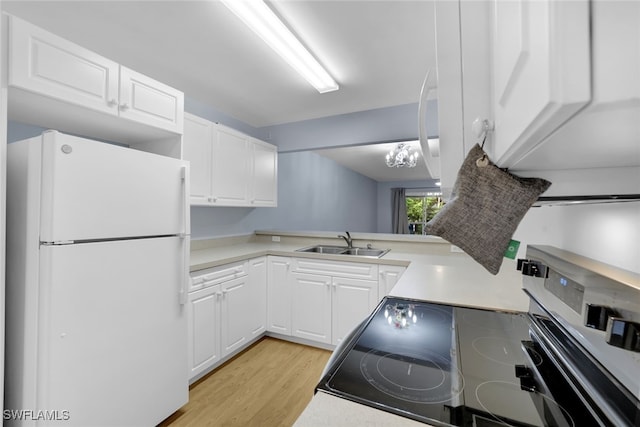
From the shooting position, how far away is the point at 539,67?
239 millimetres

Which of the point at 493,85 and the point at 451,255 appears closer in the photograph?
the point at 493,85

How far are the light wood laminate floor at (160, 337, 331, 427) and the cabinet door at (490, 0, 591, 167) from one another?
6.42ft

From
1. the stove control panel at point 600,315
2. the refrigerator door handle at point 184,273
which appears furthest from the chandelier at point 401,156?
the stove control panel at point 600,315

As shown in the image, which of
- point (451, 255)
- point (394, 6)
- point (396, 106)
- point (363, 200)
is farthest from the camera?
point (363, 200)

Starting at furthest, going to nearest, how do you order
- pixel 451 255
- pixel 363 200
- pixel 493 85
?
pixel 363 200
pixel 451 255
pixel 493 85

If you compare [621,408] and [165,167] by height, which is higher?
[165,167]

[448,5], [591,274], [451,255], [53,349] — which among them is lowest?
[53,349]

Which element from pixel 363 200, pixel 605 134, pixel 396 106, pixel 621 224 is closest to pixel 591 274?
pixel 621 224

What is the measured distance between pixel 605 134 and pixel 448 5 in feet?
1.21

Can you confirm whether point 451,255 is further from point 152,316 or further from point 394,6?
point 152,316

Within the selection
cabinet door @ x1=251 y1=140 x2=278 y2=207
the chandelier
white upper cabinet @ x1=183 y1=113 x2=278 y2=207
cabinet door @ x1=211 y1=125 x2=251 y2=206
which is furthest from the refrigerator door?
the chandelier

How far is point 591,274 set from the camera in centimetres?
56

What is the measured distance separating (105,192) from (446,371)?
4.98 feet

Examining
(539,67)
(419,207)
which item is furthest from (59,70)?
(419,207)
